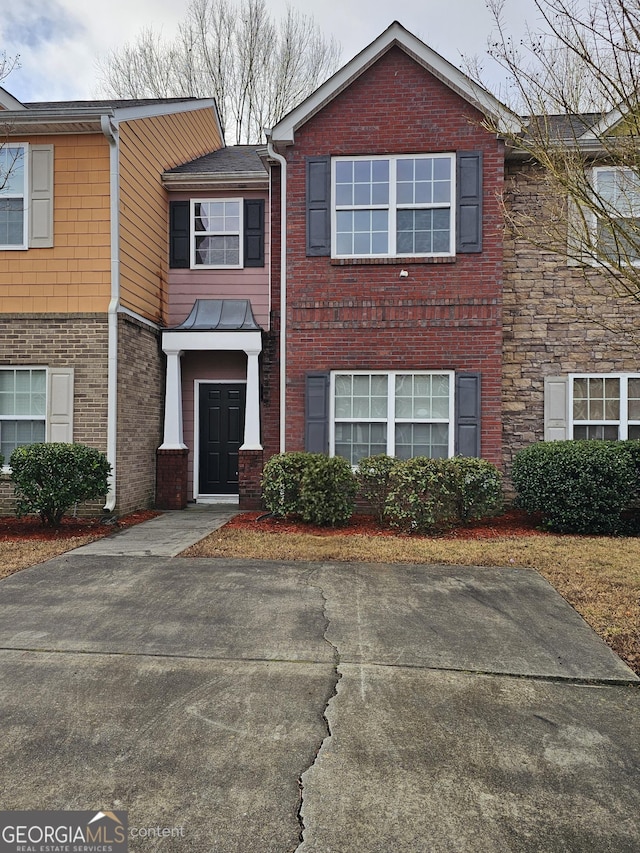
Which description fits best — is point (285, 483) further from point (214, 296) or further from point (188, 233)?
point (188, 233)

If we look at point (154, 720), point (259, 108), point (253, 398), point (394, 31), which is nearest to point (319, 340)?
point (253, 398)

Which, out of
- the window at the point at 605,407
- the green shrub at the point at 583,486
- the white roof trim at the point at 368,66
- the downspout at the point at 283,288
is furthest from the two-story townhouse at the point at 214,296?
the window at the point at 605,407

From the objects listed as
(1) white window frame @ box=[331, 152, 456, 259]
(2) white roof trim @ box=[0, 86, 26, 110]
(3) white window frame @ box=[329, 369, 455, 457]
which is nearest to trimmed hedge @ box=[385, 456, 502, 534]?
(3) white window frame @ box=[329, 369, 455, 457]

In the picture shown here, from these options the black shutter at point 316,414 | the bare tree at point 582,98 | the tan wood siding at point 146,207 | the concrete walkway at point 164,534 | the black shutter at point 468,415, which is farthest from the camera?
the black shutter at point 316,414

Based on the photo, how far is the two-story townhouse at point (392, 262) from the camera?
31.2ft

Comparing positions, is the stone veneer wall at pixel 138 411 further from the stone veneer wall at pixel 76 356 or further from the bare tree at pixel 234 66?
the bare tree at pixel 234 66

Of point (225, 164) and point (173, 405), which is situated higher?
point (225, 164)

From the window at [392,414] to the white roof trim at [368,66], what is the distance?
4.08m

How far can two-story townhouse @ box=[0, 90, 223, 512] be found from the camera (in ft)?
30.2

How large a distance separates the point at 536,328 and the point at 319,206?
407cm

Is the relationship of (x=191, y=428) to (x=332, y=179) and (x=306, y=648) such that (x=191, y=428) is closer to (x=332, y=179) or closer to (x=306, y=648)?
(x=332, y=179)

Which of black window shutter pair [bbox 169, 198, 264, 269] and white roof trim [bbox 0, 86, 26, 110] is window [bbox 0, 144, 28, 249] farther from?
black window shutter pair [bbox 169, 198, 264, 269]

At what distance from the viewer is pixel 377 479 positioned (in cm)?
863

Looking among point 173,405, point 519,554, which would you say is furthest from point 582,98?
point 173,405
